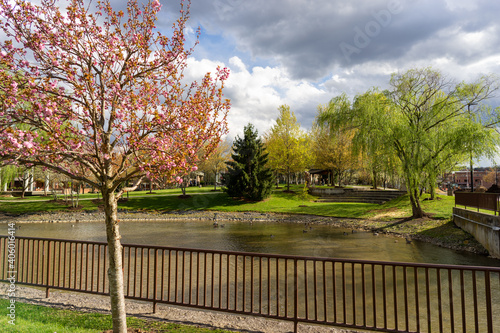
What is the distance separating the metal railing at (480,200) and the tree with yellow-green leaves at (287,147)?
907 inches

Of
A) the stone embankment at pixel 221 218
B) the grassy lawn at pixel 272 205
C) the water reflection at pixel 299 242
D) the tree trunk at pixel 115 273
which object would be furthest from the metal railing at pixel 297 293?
the grassy lawn at pixel 272 205

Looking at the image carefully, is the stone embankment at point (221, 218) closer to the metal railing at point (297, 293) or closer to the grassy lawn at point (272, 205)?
the grassy lawn at point (272, 205)

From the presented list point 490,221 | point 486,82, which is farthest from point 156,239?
point 486,82

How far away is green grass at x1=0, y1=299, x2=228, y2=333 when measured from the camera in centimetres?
459

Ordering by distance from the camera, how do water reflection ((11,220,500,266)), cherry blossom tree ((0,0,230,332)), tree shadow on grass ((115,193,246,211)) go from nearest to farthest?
cherry blossom tree ((0,0,230,332)) → water reflection ((11,220,500,266)) → tree shadow on grass ((115,193,246,211))

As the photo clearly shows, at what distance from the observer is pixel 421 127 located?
20.8m

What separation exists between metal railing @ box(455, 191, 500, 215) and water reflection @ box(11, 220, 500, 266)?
2382 millimetres

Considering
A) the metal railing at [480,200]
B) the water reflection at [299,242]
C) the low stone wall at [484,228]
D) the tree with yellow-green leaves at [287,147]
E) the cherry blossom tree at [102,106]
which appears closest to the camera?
the cherry blossom tree at [102,106]

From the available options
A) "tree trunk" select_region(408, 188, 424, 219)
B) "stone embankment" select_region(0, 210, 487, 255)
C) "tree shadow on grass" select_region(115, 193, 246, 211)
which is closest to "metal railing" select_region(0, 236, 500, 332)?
"stone embankment" select_region(0, 210, 487, 255)

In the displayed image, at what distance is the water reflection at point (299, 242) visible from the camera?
12711 mm

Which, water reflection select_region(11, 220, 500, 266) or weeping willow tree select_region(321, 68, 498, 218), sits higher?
weeping willow tree select_region(321, 68, 498, 218)

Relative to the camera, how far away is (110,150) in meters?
4.35

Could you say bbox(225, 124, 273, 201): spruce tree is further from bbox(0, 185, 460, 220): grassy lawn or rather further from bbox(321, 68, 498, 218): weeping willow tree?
bbox(321, 68, 498, 218): weeping willow tree

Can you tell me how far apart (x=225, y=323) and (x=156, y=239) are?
42.0 ft
